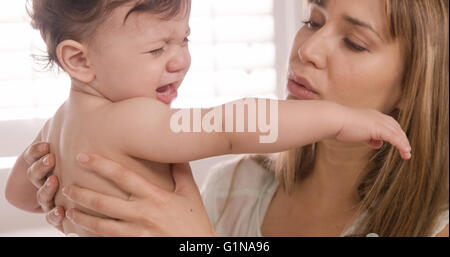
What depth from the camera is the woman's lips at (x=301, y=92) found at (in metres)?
1.04

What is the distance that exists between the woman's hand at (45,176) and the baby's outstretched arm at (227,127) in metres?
0.19

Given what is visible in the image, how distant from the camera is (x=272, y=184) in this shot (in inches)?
51.7

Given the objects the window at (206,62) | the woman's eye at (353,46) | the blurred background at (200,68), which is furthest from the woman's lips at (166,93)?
the window at (206,62)

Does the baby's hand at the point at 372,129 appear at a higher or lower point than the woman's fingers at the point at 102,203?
higher

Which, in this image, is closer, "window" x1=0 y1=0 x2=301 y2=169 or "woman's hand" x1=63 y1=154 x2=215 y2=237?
"woman's hand" x1=63 y1=154 x2=215 y2=237

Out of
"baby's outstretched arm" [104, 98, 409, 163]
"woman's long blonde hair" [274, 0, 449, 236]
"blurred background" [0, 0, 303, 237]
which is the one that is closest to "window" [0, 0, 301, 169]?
"blurred background" [0, 0, 303, 237]

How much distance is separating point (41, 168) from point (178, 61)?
0.35 meters

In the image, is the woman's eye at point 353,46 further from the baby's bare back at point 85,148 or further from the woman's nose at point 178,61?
the baby's bare back at point 85,148

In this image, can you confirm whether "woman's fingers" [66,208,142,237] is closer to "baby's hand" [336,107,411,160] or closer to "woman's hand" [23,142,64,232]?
"woman's hand" [23,142,64,232]

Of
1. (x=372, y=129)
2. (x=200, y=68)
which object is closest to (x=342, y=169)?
(x=372, y=129)

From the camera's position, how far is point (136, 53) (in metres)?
0.87

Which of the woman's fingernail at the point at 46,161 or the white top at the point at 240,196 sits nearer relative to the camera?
the woman's fingernail at the point at 46,161

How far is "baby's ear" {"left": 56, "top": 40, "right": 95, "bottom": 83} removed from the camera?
0.87 meters

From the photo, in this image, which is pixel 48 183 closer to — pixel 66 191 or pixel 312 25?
pixel 66 191
